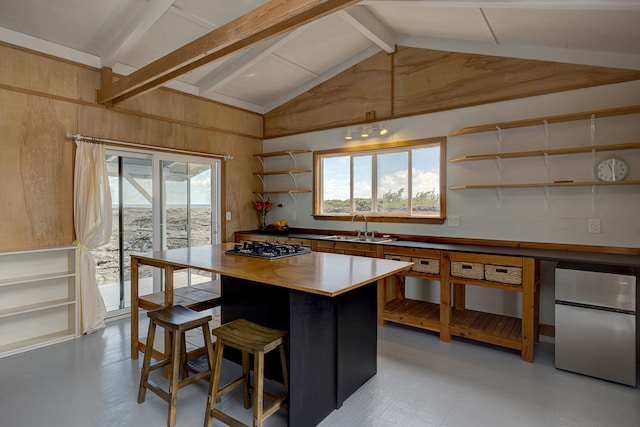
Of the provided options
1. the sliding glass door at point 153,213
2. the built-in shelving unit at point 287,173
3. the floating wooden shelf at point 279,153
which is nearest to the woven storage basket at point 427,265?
the built-in shelving unit at point 287,173

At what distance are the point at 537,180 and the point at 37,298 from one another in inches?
198

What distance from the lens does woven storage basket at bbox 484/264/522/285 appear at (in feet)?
9.43

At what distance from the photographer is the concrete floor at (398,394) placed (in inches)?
81.7

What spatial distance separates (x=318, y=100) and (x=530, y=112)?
2.70 meters

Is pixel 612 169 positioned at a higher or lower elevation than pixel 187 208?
higher

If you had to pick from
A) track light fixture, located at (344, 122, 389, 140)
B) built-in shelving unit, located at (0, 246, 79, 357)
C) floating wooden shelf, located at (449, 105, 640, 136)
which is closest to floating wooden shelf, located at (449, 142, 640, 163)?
floating wooden shelf, located at (449, 105, 640, 136)

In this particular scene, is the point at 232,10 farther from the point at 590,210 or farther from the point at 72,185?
the point at 590,210

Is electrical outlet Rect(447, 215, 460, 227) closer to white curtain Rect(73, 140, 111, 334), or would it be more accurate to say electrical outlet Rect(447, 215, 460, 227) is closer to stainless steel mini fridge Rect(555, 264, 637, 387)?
stainless steel mini fridge Rect(555, 264, 637, 387)

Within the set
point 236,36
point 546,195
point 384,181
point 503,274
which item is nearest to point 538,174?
point 546,195

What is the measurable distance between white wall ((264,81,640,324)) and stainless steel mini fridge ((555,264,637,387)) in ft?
2.07

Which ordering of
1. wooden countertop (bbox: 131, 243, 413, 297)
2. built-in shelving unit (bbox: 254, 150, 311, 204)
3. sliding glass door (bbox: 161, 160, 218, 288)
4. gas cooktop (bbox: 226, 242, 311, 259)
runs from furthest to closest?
built-in shelving unit (bbox: 254, 150, 311, 204) → sliding glass door (bbox: 161, 160, 218, 288) → gas cooktop (bbox: 226, 242, 311, 259) → wooden countertop (bbox: 131, 243, 413, 297)

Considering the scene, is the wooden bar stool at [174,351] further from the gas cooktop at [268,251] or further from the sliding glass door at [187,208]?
the sliding glass door at [187,208]

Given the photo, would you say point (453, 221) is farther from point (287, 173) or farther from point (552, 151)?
point (287, 173)

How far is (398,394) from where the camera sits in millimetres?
2355
